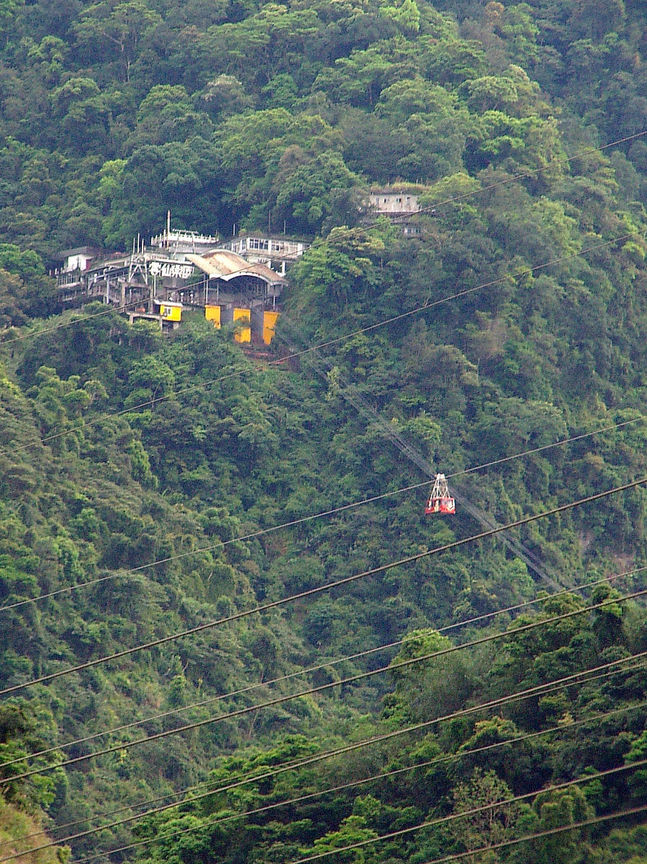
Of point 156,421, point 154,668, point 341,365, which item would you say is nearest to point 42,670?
point 154,668

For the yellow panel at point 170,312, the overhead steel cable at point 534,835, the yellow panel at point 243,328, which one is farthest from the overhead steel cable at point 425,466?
the overhead steel cable at point 534,835

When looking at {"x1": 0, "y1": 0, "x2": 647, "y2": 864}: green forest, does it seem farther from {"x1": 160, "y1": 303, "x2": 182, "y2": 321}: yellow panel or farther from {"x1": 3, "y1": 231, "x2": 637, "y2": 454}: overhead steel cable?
{"x1": 160, "y1": 303, "x2": 182, "y2": 321}: yellow panel

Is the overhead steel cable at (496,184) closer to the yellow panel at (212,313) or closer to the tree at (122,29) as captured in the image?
the yellow panel at (212,313)

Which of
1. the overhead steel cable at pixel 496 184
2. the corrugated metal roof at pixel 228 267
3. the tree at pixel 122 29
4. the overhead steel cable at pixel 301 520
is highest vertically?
the tree at pixel 122 29

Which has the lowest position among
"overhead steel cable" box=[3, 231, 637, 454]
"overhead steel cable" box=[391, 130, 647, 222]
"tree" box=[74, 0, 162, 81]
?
"overhead steel cable" box=[3, 231, 637, 454]

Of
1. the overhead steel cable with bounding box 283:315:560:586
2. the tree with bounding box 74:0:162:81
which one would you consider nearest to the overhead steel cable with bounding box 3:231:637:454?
the overhead steel cable with bounding box 283:315:560:586

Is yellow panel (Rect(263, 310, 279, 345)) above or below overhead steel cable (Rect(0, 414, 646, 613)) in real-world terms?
above
